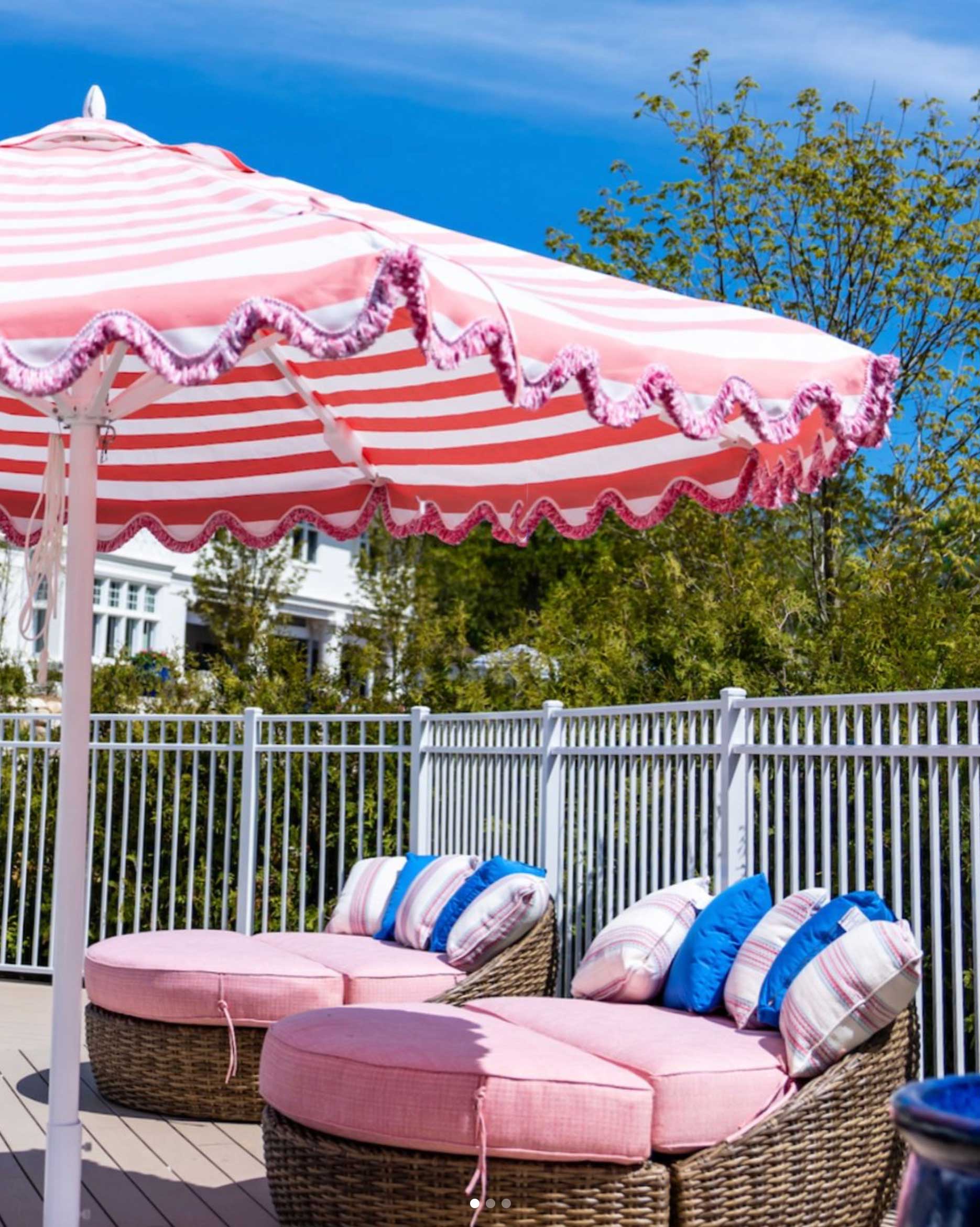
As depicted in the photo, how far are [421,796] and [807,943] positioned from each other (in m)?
4.34

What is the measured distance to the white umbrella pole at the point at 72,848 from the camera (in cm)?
361

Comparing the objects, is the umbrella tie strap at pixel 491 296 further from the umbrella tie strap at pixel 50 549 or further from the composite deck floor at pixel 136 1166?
the composite deck floor at pixel 136 1166

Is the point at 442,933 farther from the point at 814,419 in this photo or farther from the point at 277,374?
the point at 814,419

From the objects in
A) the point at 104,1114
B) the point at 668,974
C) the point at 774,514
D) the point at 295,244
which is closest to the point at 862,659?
the point at 668,974

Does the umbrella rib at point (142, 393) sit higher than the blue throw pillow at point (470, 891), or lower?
higher

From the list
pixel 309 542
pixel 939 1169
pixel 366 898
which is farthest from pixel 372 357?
pixel 309 542

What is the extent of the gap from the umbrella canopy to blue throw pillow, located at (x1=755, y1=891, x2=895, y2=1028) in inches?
49.9

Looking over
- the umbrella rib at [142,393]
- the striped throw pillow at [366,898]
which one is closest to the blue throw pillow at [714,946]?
the striped throw pillow at [366,898]

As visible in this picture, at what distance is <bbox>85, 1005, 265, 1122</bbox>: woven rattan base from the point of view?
17.9 feet

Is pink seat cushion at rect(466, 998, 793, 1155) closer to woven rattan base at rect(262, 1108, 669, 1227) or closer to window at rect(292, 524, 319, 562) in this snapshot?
woven rattan base at rect(262, 1108, 669, 1227)

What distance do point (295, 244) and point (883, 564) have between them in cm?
946

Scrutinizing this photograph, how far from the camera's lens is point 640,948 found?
15.8ft

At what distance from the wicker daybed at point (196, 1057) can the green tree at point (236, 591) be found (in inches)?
580

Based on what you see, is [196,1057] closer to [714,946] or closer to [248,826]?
[714,946]
